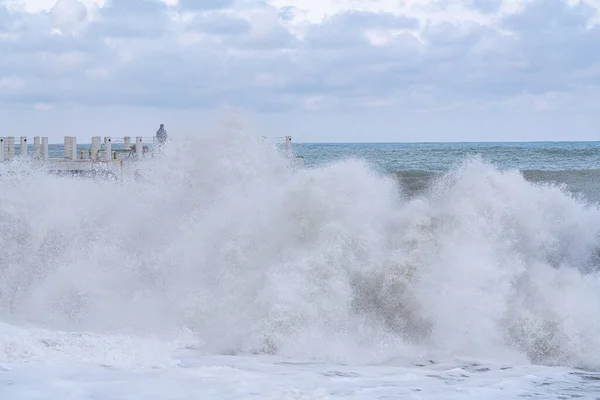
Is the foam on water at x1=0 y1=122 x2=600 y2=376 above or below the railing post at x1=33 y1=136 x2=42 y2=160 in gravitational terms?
below

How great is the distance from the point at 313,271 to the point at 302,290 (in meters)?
0.33

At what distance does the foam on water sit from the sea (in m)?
0.02

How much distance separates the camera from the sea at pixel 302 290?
629 centimetres

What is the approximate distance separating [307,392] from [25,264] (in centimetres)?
564

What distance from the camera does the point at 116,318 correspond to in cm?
834

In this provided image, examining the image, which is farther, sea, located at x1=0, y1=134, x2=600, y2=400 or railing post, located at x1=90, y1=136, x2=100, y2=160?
railing post, located at x1=90, y1=136, x2=100, y2=160

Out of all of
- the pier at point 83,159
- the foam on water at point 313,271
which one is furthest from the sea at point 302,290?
the pier at point 83,159

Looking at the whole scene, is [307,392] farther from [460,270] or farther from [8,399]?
[460,270]

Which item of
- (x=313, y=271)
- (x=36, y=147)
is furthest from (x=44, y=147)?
(x=313, y=271)

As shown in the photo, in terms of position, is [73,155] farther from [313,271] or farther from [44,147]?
[313,271]

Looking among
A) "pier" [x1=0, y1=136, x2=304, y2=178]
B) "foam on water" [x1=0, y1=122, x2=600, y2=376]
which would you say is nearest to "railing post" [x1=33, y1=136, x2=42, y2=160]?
"pier" [x1=0, y1=136, x2=304, y2=178]

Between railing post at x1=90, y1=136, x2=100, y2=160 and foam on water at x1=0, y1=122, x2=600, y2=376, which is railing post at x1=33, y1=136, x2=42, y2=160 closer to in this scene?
railing post at x1=90, y1=136, x2=100, y2=160

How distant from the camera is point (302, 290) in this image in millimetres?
8070

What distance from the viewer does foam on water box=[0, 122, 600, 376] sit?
750cm
